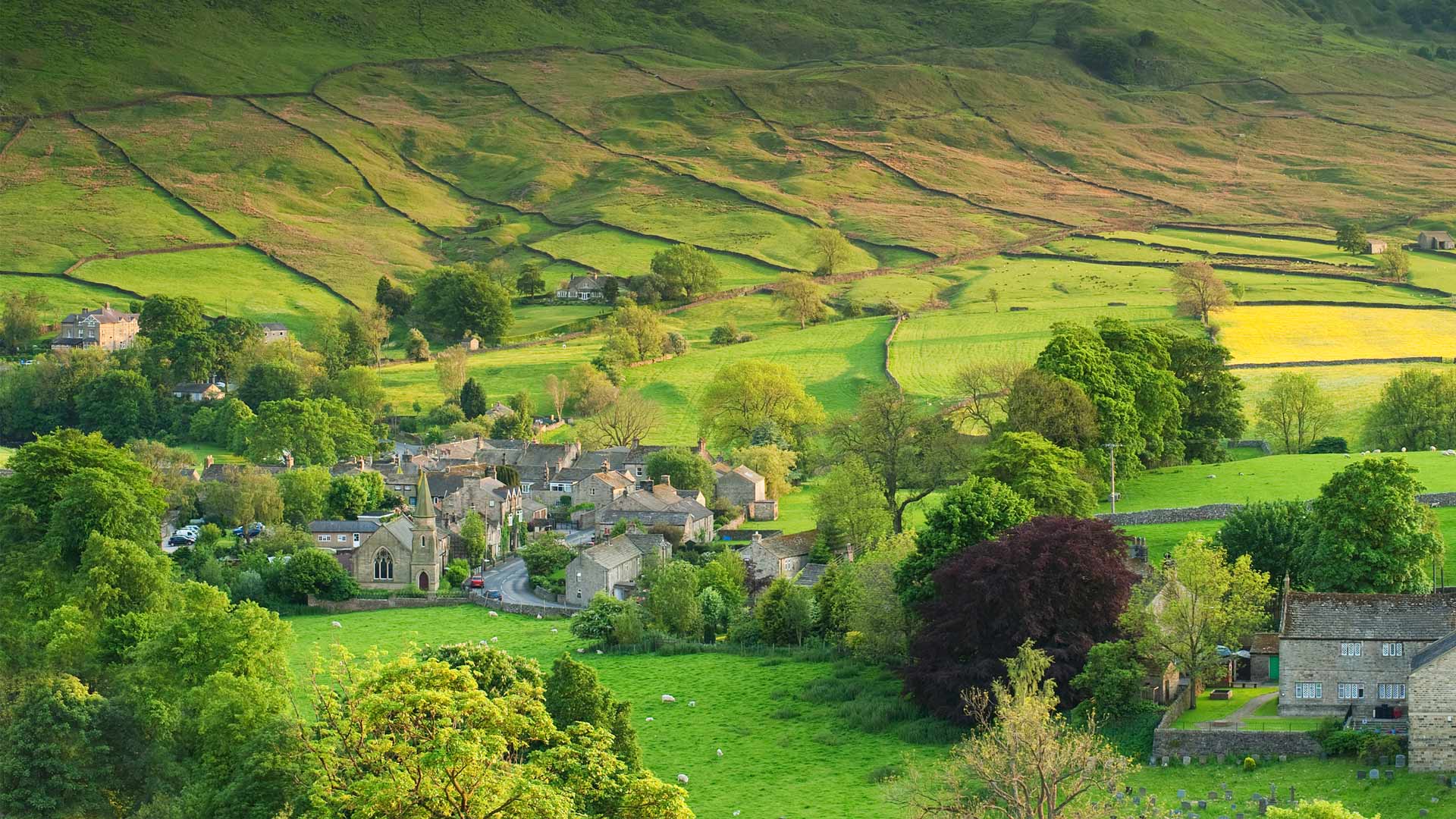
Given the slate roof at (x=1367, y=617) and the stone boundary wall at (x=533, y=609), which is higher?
the slate roof at (x=1367, y=617)

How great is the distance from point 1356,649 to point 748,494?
181 feet

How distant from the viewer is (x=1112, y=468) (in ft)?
260

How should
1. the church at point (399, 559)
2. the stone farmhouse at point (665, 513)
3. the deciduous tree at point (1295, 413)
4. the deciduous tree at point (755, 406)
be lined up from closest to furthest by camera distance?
the church at point (399, 559) → the stone farmhouse at point (665, 513) → the deciduous tree at point (1295, 413) → the deciduous tree at point (755, 406)

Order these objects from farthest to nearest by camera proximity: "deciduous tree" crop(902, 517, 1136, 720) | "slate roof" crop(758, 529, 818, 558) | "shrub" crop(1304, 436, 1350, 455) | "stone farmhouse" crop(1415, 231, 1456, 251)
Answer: "stone farmhouse" crop(1415, 231, 1456, 251), "shrub" crop(1304, 436, 1350, 455), "slate roof" crop(758, 529, 818, 558), "deciduous tree" crop(902, 517, 1136, 720)

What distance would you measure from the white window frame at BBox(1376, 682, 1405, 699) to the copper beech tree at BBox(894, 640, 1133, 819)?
8.43 meters

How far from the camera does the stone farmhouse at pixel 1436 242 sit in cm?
18000

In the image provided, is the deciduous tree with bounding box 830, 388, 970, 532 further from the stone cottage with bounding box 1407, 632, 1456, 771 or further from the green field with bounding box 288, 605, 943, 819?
the stone cottage with bounding box 1407, 632, 1456, 771

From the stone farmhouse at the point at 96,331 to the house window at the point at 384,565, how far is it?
227ft

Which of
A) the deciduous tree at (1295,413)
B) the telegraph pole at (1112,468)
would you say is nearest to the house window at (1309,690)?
the telegraph pole at (1112,468)

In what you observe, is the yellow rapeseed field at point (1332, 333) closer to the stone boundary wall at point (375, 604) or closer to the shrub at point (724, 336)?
the shrub at point (724, 336)

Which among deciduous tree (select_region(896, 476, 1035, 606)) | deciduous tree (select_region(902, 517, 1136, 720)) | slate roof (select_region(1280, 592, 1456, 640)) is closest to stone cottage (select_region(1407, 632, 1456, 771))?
slate roof (select_region(1280, 592, 1456, 640))

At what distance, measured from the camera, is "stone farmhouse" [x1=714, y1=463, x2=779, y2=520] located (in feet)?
343

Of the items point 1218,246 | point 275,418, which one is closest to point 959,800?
point 275,418

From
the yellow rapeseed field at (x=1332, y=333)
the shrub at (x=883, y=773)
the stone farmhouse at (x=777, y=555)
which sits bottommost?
the shrub at (x=883, y=773)
